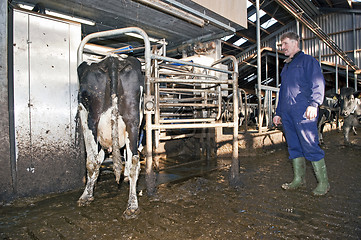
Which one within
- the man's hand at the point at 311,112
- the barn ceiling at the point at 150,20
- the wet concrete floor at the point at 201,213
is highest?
the barn ceiling at the point at 150,20

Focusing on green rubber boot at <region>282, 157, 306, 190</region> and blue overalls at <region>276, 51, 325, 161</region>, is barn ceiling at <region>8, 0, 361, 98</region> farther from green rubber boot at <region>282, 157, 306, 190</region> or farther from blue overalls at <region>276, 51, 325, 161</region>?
green rubber boot at <region>282, 157, 306, 190</region>

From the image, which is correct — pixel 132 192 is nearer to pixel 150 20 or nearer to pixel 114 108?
pixel 114 108

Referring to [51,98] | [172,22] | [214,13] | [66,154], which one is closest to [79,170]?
[66,154]

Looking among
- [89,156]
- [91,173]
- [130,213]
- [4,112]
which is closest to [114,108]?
[89,156]

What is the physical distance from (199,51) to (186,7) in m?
1.94

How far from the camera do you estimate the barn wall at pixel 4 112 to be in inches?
109

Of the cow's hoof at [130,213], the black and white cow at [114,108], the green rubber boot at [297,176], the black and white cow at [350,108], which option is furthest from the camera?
the black and white cow at [350,108]

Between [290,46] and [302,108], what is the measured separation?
0.87 meters

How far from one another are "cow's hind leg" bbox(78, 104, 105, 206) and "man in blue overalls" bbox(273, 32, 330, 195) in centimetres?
241

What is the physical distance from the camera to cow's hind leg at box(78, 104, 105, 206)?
2691mm

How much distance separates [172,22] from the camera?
5.28m

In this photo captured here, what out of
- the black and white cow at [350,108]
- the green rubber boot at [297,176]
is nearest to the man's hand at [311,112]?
the green rubber boot at [297,176]

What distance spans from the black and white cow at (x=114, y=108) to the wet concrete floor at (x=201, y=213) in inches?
12.7

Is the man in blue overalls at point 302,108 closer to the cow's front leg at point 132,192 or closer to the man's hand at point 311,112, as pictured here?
the man's hand at point 311,112
